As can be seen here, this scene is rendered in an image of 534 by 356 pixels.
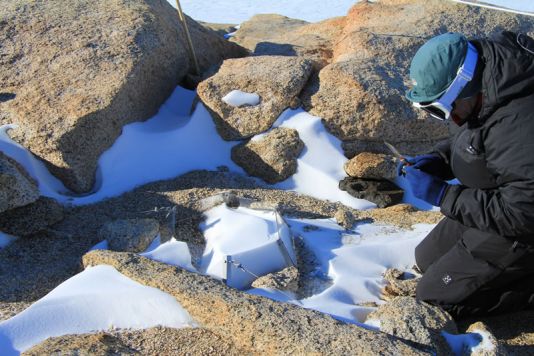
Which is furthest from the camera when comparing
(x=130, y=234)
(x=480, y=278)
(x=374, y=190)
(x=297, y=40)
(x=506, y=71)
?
(x=297, y=40)

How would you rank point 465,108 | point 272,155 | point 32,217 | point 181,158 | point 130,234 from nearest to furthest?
point 465,108
point 130,234
point 32,217
point 272,155
point 181,158

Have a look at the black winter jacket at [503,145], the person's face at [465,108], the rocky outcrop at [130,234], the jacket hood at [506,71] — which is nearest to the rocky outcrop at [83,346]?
the rocky outcrop at [130,234]

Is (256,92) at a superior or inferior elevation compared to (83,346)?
superior

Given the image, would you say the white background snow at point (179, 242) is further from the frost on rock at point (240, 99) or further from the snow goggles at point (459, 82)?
the snow goggles at point (459, 82)

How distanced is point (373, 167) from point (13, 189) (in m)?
2.78

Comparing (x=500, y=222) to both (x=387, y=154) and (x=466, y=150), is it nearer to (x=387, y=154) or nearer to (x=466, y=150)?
(x=466, y=150)

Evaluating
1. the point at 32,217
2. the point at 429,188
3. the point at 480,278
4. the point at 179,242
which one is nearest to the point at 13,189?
the point at 32,217

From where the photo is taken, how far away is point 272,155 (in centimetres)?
483

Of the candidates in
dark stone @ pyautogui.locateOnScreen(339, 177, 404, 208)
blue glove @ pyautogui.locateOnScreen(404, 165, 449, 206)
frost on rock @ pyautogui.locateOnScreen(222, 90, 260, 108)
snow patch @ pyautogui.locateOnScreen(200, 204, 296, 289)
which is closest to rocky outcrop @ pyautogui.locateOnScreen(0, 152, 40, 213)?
snow patch @ pyautogui.locateOnScreen(200, 204, 296, 289)

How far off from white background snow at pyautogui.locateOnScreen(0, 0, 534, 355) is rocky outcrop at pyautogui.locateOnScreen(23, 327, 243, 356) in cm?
6

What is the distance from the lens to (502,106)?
259 cm

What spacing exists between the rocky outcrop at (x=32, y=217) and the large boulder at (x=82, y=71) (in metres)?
0.43

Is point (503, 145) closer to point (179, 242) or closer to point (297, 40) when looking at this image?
point (179, 242)

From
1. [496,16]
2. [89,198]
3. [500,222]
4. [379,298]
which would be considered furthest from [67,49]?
[496,16]
